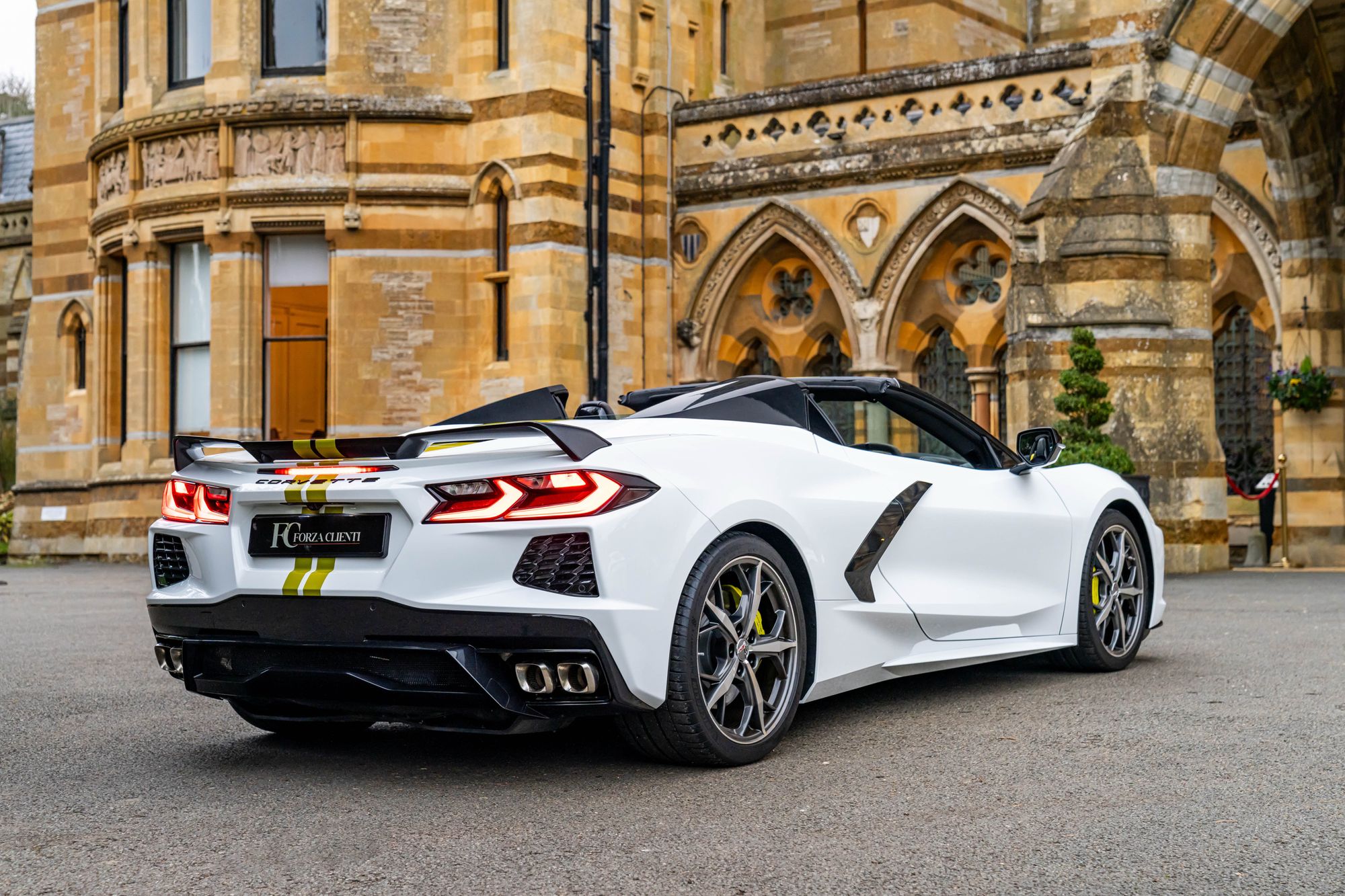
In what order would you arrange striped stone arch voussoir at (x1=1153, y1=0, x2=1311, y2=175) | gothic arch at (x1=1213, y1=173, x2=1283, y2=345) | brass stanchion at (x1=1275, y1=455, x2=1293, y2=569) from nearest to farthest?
striped stone arch voussoir at (x1=1153, y1=0, x2=1311, y2=175)
brass stanchion at (x1=1275, y1=455, x2=1293, y2=569)
gothic arch at (x1=1213, y1=173, x2=1283, y2=345)

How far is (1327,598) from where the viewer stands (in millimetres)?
11305

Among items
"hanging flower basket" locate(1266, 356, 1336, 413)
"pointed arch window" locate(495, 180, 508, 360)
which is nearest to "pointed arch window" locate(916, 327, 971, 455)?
"hanging flower basket" locate(1266, 356, 1336, 413)

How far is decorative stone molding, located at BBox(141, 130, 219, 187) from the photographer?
20.1m

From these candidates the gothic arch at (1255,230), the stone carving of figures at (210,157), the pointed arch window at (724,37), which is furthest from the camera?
the pointed arch window at (724,37)

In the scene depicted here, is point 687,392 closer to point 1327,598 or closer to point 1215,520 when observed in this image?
point 1327,598

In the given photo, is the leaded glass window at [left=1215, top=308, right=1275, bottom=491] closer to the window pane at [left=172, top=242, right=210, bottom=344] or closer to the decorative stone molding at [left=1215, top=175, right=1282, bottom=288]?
the decorative stone molding at [left=1215, top=175, right=1282, bottom=288]

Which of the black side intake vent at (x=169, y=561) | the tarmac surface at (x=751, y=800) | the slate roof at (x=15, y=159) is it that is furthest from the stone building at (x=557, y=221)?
the slate roof at (x=15, y=159)

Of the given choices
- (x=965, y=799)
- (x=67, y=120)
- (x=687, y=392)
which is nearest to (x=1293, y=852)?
(x=965, y=799)

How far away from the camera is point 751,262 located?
20344 millimetres

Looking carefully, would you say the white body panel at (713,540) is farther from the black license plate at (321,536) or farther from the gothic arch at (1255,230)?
the gothic arch at (1255,230)

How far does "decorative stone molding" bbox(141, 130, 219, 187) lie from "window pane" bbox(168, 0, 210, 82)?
107cm

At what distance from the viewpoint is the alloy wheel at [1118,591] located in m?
6.80

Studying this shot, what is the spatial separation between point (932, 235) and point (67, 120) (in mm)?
13180

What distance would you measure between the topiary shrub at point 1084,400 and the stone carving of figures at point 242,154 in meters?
10.9
